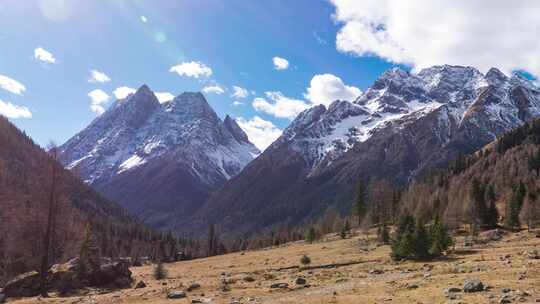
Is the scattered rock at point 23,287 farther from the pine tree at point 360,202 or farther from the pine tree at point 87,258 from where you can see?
the pine tree at point 360,202

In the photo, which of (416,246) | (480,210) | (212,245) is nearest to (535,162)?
(480,210)

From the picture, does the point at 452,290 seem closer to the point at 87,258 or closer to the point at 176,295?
the point at 176,295

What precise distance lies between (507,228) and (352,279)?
276 feet

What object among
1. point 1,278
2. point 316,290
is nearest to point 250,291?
point 316,290

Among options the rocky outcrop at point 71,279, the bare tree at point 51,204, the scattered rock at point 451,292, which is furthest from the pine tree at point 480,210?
the bare tree at point 51,204

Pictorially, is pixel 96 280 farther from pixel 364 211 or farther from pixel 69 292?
pixel 364 211

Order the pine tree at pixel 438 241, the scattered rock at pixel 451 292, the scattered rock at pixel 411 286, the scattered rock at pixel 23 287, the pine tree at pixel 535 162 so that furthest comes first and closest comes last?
the pine tree at pixel 535 162, the pine tree at pixel 438 241, the scattered rock at pixel 23 287, the scattered rock at pixel 411 286, the scattered rock at pixel 451 292

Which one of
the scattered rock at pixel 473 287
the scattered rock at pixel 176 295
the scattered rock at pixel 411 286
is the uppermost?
the scattered rock at pixel 473 287

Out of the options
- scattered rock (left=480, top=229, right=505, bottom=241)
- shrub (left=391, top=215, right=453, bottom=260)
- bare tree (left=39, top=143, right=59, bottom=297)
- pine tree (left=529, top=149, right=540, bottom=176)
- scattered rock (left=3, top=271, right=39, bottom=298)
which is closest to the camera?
bare tree (left=39, top=143, right=59, bottom=297)

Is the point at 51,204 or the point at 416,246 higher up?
the point at 51,204

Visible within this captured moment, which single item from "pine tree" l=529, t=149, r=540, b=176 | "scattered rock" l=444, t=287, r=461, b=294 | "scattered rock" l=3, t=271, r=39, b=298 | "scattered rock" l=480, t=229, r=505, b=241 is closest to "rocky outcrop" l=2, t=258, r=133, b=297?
"scattered rock" l=3, t=271, r=39, b=298

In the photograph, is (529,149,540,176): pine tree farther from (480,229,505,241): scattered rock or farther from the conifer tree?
the conifer tree

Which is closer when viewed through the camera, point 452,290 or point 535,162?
point 452,290

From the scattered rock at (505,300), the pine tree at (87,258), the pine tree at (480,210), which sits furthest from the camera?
the pine tree at (480,210)
